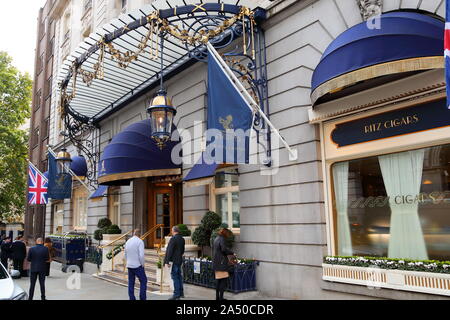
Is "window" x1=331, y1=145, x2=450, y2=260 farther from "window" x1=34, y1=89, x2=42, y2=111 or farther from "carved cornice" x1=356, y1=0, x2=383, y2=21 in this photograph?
"window" x1=34, y1=89, x2=42, y2=111

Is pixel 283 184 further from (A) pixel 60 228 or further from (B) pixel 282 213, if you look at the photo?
(A) pixel 60 228

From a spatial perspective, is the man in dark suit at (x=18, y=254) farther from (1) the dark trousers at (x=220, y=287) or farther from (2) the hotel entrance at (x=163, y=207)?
(1) the dark trousers at (x=220, y=287)

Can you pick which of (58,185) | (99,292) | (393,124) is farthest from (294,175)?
(58,185)

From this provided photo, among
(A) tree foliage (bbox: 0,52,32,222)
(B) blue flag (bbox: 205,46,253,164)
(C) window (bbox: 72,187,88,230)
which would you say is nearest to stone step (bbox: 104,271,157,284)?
(B) blue flag (bbox: 205,46,253,164)

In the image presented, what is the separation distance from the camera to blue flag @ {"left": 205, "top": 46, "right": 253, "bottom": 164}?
28.5ft

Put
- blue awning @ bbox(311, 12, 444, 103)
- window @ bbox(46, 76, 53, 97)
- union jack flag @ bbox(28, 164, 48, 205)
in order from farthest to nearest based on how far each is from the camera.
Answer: window @ bbox(46, 76, 53, 97) < union jack flag @ bbox(28, 164, 48, 205) < blue awning @ bbox(311, 12, 444, 103)

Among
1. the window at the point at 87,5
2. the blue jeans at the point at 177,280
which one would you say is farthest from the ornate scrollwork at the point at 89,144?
the blue jeans at the point at 177,280

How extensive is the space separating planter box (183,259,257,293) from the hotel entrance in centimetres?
594

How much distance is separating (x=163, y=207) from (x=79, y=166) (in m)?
6.77

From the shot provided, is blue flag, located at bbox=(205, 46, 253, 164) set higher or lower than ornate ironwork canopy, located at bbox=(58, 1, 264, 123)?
lower

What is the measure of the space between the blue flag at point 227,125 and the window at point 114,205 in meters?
12.0

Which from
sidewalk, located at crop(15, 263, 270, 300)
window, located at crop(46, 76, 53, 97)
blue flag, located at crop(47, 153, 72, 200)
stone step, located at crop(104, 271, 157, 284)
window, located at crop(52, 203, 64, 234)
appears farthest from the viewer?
window, located at crop(46, 76, 53, 97)

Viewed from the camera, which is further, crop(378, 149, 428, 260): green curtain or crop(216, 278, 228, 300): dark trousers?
crop(216, 278, 228, 300): dark trousers
